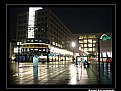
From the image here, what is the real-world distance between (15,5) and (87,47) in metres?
121

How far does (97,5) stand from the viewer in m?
10.9

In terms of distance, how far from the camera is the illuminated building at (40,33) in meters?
84.4

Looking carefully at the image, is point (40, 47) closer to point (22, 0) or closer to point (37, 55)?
point (37, 55)

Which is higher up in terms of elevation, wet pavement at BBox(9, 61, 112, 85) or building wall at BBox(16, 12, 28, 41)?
building wall at BBox(16, 12, 28, 41)

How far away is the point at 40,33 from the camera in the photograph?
340 ft

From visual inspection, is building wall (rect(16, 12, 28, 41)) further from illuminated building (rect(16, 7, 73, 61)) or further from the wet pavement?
the wet pavement

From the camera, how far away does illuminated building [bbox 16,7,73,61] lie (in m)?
84.4

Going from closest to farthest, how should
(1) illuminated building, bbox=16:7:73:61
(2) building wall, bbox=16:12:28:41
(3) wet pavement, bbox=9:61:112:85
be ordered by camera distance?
(3) wet pavement, bbox=9:61:112:85
(1) illuminated building, bbox=16:7:73:61
(2) building wall, bbox=16:12:28:41

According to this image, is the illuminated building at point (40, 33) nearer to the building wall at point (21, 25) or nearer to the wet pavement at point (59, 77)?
the building wall at point (21, 25)

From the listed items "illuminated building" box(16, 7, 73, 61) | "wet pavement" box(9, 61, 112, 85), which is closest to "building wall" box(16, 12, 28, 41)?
"illuminated building" box(16, 7, 73, 61)

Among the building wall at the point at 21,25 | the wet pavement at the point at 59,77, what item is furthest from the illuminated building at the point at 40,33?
the wet pavement at the point at 59,77

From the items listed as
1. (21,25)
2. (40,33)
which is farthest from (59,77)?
(21,25)
